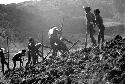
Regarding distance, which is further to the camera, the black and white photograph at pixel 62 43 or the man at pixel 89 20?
the man at pixel 89 20

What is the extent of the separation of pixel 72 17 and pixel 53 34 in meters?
27.2

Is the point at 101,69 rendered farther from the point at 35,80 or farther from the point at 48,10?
the point at 48,10

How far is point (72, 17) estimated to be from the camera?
39031 mm

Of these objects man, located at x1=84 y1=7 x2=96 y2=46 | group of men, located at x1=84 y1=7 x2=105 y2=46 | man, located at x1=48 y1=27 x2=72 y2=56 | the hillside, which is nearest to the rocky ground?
group of men, located at x1=84 y1=7 x2=105 y2=46

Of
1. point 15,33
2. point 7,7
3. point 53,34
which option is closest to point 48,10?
point 7,7

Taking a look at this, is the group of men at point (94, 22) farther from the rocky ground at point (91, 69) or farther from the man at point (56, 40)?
the man at point (56, 40)

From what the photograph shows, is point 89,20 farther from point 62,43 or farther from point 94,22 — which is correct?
point 62,43

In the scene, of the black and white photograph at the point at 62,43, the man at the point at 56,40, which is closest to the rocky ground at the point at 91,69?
the black and white photograph at the point at 62,43

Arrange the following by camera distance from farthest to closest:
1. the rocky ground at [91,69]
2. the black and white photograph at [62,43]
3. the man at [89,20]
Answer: the man at [89,20] < the black and white photograph at [62,43] < the rocky ground at [91,69]

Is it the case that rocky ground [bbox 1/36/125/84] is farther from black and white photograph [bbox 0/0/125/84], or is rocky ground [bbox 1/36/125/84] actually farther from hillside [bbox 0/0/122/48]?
hillside [bbox 0/0/122/48]

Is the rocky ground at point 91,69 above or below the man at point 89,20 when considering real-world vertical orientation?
below

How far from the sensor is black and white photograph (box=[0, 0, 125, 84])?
756 centimetres

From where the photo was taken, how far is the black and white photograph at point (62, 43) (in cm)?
756

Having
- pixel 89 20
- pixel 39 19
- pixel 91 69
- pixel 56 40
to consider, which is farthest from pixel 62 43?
pixel 39 19
